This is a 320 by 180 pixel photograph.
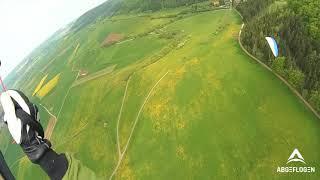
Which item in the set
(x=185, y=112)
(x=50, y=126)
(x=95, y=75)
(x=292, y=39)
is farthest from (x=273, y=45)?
(x=50, y=126)

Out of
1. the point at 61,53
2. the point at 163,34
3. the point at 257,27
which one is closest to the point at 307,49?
the point at 257,27

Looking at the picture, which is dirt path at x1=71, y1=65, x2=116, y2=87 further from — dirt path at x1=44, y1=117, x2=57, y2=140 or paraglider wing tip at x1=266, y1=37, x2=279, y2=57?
paraglider wing tip at x1=266, y1=37, x2=279, y2=57

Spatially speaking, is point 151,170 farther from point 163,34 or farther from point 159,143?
point 163,34

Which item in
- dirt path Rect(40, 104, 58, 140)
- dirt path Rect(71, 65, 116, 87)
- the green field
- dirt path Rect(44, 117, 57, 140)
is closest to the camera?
the green field

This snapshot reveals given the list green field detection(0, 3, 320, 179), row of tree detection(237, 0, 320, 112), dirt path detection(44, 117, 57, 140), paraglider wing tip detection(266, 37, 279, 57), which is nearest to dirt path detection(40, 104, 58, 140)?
dirt path detection(44, 117, 57, 140)

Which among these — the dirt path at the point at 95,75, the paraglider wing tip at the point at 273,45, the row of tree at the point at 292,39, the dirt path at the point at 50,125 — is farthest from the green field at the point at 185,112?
the paraglider wing tip at the point at 273,45
